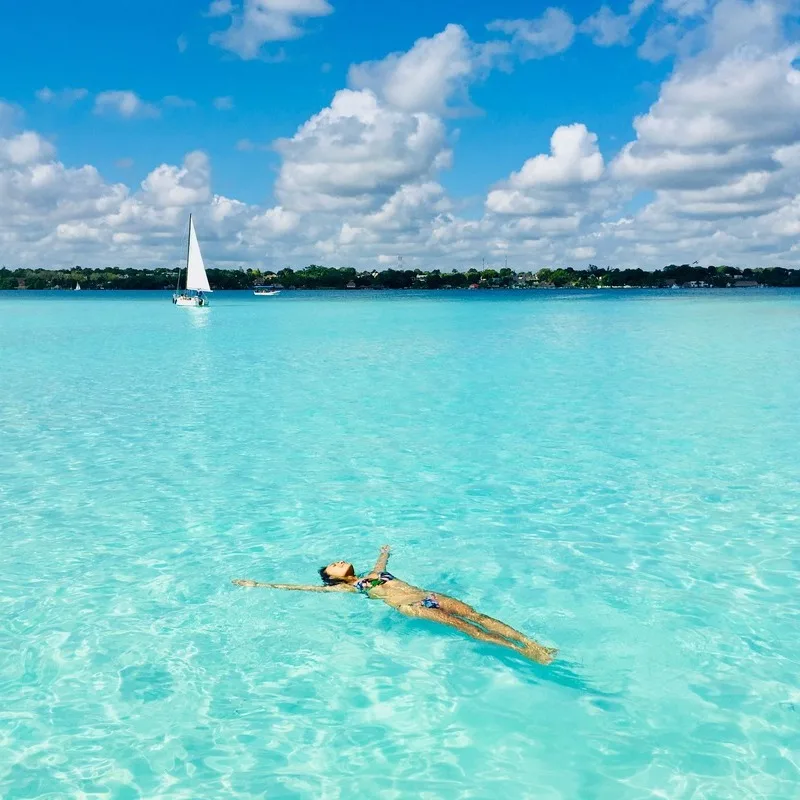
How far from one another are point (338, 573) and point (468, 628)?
1866mm

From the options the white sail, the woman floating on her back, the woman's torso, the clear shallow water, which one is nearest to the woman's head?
the woman floating on her back

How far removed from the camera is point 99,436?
17.1 meters

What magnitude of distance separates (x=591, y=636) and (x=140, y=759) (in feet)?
14.6

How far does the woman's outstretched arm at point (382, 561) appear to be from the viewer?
8.98 m

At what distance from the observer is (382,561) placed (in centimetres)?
917

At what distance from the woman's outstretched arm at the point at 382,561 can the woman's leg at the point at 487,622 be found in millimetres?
1111

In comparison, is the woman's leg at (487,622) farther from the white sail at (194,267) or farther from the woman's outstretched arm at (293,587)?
the white sail at (194,267)

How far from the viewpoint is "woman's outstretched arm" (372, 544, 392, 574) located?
8977 millimetres

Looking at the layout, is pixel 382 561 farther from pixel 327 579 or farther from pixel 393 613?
pixel 393 613

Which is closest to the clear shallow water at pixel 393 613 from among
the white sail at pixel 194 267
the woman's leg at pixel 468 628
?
the woman's leg at pixel 468 628

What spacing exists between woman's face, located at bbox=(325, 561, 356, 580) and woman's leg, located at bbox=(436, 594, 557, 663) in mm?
1240

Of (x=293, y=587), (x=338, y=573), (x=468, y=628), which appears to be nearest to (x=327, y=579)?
(x=338, y=573)

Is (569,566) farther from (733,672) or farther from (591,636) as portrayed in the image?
(733,672)

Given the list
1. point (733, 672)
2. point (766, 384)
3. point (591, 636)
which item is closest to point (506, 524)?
point (591, 636)
